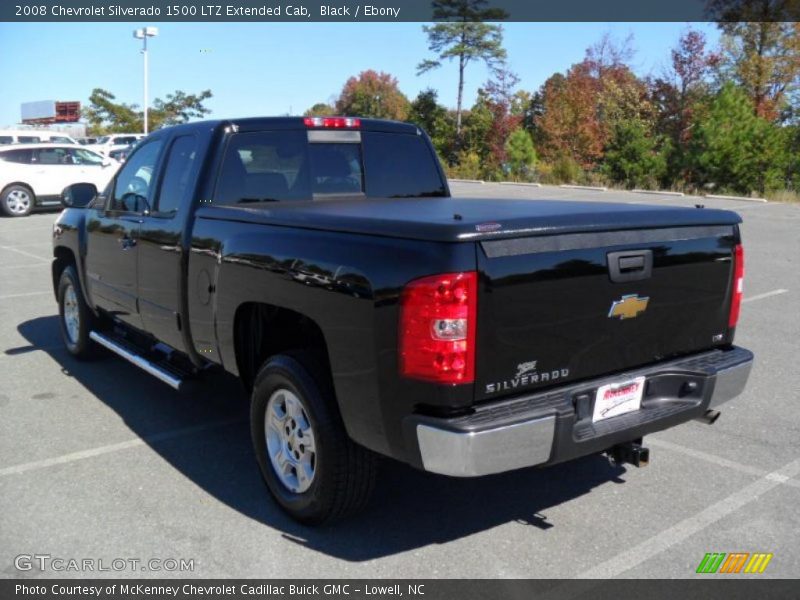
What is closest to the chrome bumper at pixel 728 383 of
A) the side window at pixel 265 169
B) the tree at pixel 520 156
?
the side window at pixel 265 169

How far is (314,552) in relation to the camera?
3418 mm

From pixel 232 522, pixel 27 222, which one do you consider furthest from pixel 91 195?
pixel 27 222

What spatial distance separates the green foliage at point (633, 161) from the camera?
29.3 metres

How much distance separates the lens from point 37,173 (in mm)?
19625

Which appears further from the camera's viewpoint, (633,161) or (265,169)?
(633,161)

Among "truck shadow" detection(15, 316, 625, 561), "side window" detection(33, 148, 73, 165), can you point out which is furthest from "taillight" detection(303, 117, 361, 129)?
"side window" detection(33, 148, 73, 165)

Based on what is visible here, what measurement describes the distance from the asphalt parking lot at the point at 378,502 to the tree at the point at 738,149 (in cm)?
2380

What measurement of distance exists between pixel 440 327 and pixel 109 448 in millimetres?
2778

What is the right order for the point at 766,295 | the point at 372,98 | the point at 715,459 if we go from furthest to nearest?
1. the point at 372,98
2. the point at 766,295
3. the point at 715,459

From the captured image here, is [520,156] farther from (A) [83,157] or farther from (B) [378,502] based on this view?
(B) [378,502]

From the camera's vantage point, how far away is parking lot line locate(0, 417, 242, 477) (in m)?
4.32

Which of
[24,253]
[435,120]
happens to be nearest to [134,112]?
[435,120]

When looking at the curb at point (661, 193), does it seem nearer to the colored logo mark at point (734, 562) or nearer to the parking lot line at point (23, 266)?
the parking lot line at point (23, 266)

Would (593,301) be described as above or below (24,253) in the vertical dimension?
above
